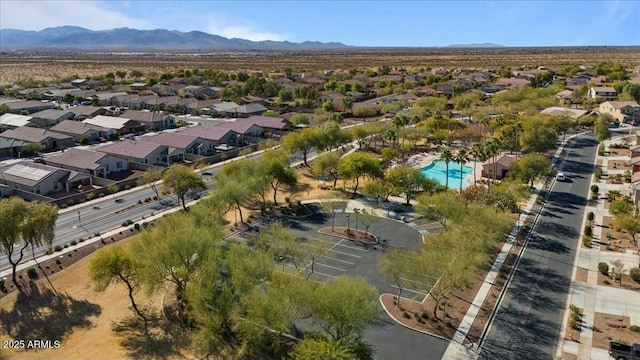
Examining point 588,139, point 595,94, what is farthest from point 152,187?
point 595,94

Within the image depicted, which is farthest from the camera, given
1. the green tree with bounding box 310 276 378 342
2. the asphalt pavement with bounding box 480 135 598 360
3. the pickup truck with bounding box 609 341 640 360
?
the asphalt pavement with bounding box 480 135 598 360

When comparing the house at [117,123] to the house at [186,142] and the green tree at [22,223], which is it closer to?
the house at [186,142]

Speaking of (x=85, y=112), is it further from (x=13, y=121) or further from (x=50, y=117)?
(x=13, y=121)

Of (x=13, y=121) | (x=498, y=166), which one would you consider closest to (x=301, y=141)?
(x=498, y=166)

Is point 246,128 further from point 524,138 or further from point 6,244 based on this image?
point 6,244

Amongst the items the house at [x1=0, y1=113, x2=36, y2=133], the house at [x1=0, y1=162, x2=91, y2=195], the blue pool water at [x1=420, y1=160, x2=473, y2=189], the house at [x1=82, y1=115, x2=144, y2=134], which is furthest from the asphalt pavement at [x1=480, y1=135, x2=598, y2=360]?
the house at [x1=0, y1=113, x2=36, y2=133]

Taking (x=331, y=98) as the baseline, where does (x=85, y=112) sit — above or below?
below

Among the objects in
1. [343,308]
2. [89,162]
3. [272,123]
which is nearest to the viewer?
[343,308]

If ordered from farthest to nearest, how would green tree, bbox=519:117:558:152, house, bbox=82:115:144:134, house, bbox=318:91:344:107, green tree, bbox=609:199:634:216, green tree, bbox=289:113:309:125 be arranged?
house, bbox=318:91:344:107 → green tree, bbox=289:113:309:125 → house, bbox=82:115:144:134 → green tree, bbox=519:117:558:152 → green tree, bbox=609:199:634:216

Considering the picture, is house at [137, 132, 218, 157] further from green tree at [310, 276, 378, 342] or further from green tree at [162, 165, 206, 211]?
green tree at [310, 276, 378, 342]
